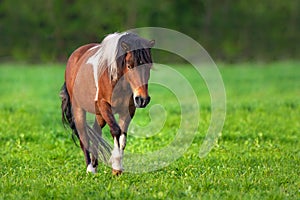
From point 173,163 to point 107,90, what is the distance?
6.36 feet

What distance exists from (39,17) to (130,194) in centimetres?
3371

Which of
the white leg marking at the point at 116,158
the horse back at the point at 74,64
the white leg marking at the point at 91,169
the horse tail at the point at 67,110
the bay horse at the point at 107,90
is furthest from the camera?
the horse tail at the point at 67,110

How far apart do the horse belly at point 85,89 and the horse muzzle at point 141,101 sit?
42.2 inches

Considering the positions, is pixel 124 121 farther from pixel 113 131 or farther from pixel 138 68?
pixel 138 68

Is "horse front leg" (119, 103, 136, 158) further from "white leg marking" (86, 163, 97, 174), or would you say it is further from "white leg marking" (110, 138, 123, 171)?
"white leg marking" (86, 163, 97, 174)

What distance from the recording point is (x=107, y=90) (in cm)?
785

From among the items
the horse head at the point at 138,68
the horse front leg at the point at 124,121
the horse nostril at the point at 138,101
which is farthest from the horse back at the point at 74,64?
the horse nostril at the point at 138,101

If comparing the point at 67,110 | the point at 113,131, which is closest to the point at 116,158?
the point at 113,131

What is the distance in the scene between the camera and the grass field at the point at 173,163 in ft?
23.7

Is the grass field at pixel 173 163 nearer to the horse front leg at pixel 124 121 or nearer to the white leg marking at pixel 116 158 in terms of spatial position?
the white leg marking at pixel 116 158

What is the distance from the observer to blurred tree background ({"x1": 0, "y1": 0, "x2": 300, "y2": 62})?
3912 cm

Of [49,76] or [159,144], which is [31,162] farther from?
[49,76]

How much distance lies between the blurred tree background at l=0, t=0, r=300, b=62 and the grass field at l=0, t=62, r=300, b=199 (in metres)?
21.0

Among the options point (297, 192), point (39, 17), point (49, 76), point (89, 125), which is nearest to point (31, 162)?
point (89, 125)
